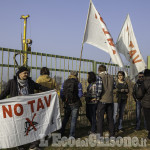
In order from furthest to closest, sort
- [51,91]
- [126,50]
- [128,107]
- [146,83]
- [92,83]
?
1. [128,107]
2. [126,50]
3. [92,83]
4. [146,83]
5. [51,91]

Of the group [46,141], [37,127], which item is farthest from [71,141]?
[37,127]

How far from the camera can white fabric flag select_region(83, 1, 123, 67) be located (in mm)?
7125

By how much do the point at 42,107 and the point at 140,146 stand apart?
2601 mm

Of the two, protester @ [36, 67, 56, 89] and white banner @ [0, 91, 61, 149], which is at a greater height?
protester @ [36, 67, 56, 89]

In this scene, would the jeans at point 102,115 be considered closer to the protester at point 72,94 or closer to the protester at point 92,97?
the protester at point 72,94

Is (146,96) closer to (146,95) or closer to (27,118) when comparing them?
(146,95)

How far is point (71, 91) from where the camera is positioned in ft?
20.4

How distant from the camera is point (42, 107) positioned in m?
5.68

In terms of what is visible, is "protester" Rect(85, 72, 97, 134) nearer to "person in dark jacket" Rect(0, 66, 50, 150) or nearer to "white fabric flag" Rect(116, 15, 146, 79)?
"white fabric flag" Rect(116, 15, 146, 79)

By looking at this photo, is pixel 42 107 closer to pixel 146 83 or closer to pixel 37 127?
pixel 37 127

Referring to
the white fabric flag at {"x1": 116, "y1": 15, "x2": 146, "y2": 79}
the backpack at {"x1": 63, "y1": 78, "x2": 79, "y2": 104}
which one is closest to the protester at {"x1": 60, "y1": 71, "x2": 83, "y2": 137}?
the backpack at {"x1": 63, "y1": 78, "x2": 79, "y2": 104}

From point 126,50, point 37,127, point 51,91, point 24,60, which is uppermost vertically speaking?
point 126,50

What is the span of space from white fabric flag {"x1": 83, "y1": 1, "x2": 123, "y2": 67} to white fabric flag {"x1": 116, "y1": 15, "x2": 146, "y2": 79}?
51.6 inches

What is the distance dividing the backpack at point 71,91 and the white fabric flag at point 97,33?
149 cm
